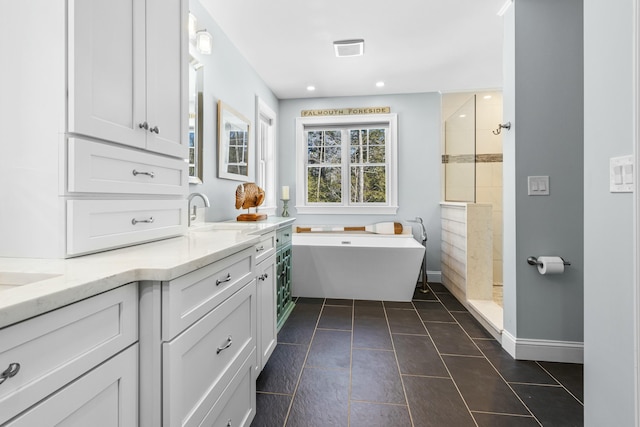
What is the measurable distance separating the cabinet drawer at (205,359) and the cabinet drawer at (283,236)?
109cm

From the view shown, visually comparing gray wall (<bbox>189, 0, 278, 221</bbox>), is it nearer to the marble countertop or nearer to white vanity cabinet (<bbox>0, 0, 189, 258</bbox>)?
white vanity cabinet (<bbox>0, 0, 189, 258</bbox>)

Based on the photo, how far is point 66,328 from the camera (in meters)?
0.62

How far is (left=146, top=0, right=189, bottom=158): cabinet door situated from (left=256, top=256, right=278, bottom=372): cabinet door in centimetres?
83

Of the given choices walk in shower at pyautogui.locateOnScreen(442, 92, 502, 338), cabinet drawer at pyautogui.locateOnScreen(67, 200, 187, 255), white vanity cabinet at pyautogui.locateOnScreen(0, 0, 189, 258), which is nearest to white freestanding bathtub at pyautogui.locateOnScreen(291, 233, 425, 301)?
walk in shower at pyautogui.locateOnScreen(442, 92, 502, 338)

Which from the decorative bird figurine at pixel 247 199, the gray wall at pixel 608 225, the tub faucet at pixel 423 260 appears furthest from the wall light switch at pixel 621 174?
the tub faucet at pixel 423 260

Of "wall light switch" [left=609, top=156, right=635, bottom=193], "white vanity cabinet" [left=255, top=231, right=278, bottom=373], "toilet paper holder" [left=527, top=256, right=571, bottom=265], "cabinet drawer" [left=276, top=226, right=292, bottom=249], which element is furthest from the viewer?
"cabinet drawer" [left=276, top=226, right=292, bottom=249]

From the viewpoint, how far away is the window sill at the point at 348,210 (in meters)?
4.37

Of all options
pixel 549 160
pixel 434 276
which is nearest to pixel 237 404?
pixel 549 160

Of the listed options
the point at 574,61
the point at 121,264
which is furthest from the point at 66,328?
the point at 574,61

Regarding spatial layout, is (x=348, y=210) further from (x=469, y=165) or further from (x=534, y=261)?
(x=534, y=261)

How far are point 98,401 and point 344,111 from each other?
167 inches

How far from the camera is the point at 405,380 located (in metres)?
1.91

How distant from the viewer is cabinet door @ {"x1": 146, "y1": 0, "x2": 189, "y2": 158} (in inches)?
50.0

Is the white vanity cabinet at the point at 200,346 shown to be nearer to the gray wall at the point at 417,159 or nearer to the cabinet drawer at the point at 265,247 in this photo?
the cabinet drawer at the point at 265,247
